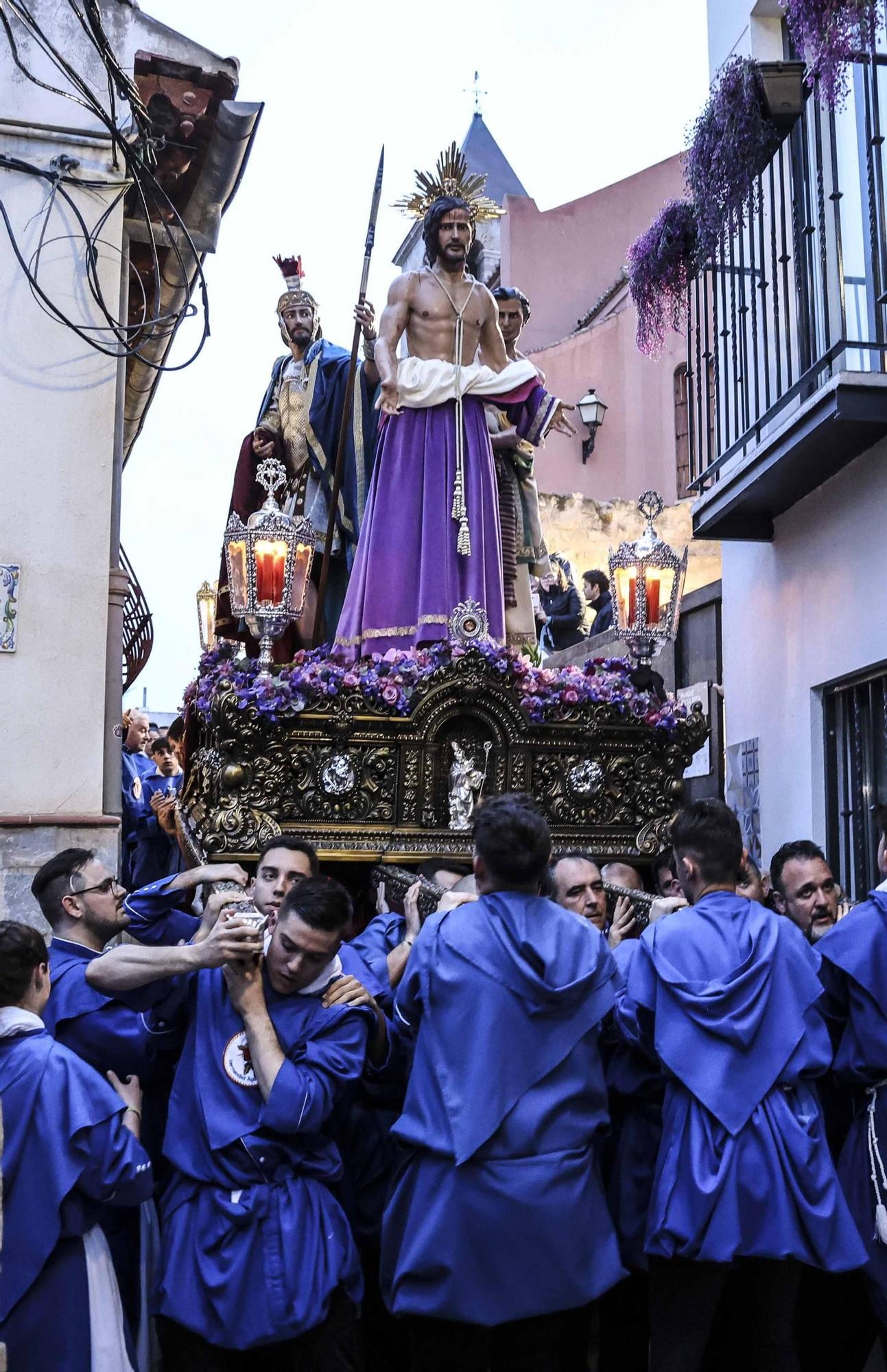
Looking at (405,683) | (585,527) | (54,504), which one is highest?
(585,527)

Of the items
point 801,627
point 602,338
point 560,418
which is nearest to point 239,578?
point 560,418

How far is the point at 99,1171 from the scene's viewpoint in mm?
3490

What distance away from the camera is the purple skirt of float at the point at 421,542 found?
825cm

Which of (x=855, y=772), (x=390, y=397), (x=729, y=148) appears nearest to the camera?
(x=855, y=772)

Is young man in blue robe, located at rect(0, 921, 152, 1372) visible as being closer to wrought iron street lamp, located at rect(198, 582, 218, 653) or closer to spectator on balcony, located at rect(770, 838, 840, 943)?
spectator on balcony, located at rect(770, 838, 840, 943)

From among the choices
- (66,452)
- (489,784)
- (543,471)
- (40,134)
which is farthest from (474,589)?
(543,471)

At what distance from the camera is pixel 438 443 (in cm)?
862

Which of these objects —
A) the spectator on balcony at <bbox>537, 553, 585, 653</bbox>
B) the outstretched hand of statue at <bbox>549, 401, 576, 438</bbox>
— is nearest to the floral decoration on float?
the outstretched hand of statue at <bbox>549, 401, 576, 438</bbox>

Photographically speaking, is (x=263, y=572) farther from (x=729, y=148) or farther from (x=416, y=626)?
(x=729, y=148)

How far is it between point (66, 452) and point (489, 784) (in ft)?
8.81

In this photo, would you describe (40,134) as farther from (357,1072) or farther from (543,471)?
(543,471)

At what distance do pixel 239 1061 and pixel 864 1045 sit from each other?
1760 millimetres

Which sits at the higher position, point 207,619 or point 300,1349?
point 207,619

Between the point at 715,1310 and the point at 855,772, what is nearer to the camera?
the point at 715,1310
